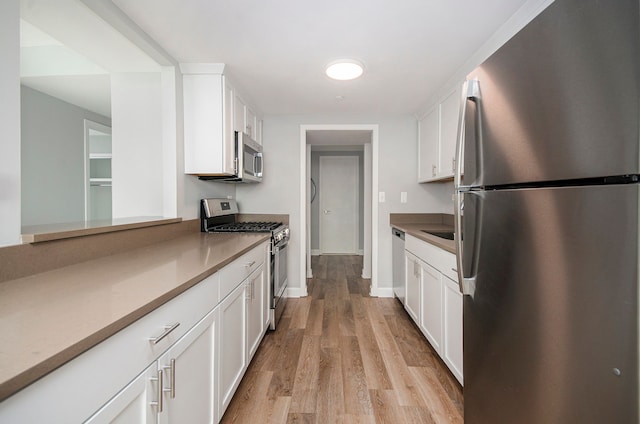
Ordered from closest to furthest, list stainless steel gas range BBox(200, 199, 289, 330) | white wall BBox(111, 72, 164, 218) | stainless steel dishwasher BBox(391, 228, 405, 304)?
white wall BBox(111, 72, 164, 218), stainless steel gas range BBox(200, 199, 289, 330), stainless steel dishwasher BBox(391, 228, 405, 304)

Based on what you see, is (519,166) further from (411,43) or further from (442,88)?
(442,88)

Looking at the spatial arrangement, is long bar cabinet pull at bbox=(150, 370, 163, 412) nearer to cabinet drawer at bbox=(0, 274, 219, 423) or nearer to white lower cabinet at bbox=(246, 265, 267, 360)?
cabinet drawer at bbox=(0, 274, 219, 423)

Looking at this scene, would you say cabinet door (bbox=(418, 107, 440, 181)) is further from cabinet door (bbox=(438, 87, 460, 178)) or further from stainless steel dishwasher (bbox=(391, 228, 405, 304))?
stainless steel dishwasher (bbox=(391, 228, 405, 304))

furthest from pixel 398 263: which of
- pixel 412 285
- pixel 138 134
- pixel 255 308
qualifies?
pixel 138 134

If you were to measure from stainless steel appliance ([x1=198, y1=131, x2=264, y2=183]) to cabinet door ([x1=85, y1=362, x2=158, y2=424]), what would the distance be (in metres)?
1.78

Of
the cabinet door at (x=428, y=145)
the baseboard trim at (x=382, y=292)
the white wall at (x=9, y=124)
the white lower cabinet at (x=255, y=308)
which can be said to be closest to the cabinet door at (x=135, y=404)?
the white wall at (x=9, y=124)

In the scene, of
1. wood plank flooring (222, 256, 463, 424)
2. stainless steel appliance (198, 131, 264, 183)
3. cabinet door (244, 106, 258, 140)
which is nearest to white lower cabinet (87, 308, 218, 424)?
wood plank flooring (222, 256, 463, 424)

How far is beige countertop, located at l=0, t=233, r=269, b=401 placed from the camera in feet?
1.61

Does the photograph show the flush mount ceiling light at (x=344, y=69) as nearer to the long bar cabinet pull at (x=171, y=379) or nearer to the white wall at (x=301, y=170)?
the white wall at (x=301, y=170)

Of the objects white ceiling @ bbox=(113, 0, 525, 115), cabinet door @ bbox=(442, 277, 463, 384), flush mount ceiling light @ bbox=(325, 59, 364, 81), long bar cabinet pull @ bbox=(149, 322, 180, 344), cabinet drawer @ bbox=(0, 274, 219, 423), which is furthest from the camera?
flush mount ceiling light @ bbox=(325, 59, 364, 81)

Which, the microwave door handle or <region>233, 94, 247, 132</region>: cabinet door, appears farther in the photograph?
the microwave door handle

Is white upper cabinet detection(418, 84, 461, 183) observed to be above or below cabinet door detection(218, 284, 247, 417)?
above

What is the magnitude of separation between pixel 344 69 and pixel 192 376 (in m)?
2.04

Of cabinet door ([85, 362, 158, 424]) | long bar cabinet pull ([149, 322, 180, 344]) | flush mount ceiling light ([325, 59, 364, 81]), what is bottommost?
cabinet door ([85, 362, 158, 424])
